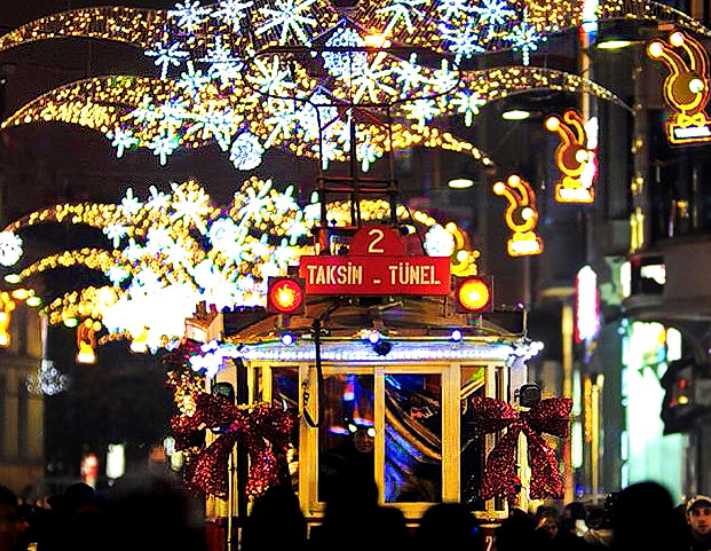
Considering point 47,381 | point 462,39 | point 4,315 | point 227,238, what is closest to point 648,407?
point 4,315

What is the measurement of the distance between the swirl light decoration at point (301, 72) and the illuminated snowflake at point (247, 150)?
0.04ft

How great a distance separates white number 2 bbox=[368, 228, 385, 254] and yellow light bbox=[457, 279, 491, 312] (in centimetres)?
78

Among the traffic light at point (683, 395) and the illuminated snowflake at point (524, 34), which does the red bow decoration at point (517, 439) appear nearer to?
the illuminated snowflake at point (524, 34)

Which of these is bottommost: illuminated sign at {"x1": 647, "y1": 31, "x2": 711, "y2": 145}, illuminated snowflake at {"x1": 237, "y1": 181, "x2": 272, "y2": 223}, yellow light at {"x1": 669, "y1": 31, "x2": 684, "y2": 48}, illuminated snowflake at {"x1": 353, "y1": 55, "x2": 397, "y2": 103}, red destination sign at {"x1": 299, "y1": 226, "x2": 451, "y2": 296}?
red destination sign at {"x1": 299, "y1": 226, "x2": 451, "y2": 296}

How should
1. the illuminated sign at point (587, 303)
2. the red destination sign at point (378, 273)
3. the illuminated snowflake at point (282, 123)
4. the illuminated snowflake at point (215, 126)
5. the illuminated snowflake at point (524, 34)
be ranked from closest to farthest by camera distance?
the red destination sign at point (378, 273)
the illuminated snowflake at point (524, 34)
the illuminated snowflake at point (282, 123)
the illuminated snowflake at point (215, 126)
the illuminated sign at point (587, 303)

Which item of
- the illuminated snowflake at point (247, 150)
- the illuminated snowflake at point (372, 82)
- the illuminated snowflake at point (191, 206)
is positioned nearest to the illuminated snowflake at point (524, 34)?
the illuminated snowflake at point (372, 82)

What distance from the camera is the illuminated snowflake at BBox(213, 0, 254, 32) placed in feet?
77.9

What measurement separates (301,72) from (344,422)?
7200 millimetres

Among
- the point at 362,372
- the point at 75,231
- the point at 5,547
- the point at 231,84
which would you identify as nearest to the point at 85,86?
the point at 231,84

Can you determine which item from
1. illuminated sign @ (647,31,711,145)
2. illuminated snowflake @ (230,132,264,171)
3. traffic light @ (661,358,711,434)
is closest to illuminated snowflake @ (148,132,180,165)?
illuminated snowflake @ (230,132,264,171)

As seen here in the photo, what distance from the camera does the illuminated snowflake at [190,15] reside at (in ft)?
77.8

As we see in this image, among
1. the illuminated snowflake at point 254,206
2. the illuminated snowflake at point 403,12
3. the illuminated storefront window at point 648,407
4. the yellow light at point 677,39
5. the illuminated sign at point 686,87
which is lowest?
the illuminated storefront window at point 648,407

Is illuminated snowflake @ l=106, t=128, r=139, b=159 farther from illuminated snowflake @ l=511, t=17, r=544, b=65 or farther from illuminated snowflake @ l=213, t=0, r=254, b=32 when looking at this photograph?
illuminated snowflake @ l=511, t=17, r=544, b=65

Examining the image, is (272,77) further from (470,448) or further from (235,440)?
(235,440)
